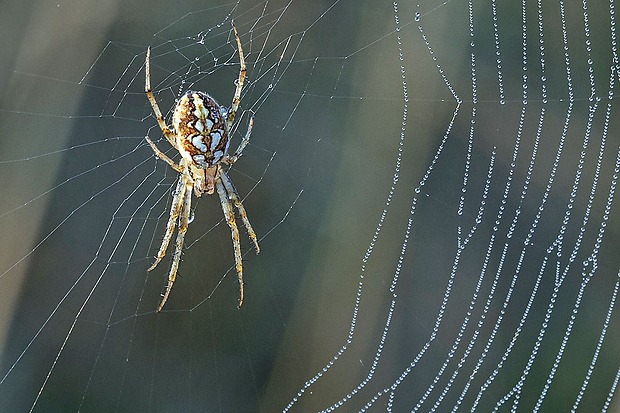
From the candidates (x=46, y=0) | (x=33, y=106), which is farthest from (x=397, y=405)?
(x=46, y=0)

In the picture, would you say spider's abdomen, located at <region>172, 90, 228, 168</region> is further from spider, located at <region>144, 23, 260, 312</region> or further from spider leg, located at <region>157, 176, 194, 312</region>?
spider leg, located at <region>157, 176, 194, 312</region>

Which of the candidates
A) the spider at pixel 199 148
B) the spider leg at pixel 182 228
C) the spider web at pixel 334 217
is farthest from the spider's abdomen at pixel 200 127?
the spider web at pixel 334 217

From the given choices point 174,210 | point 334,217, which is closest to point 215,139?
point 174,210

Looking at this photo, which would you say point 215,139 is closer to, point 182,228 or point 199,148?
point 199,148

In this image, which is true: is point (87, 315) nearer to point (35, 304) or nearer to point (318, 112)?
point (35, 304)

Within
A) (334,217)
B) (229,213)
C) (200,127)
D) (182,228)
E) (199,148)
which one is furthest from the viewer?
(334,217)

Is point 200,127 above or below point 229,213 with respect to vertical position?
above

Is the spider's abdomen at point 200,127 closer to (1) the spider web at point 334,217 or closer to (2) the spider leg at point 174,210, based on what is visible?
(2) the spider leg at point 174,210
